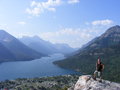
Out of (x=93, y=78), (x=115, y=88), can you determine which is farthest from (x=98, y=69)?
(x=115, y=88)

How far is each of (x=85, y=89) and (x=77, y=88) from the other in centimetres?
280

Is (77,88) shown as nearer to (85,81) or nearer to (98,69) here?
(85,81)

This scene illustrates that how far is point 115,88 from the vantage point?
101 ft

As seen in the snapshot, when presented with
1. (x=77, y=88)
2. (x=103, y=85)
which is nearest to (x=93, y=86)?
(x=103, y=85)

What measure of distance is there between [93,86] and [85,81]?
3286 mm

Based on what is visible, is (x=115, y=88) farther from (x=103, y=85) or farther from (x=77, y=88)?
(x=77, y=88)

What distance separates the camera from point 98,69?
33.4 meters

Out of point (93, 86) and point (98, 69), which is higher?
point (98, 69)

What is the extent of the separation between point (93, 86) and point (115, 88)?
288cm

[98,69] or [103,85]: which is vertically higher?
[98,69]

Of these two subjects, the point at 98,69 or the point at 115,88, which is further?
the point at 98,69

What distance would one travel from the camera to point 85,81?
1351 inches

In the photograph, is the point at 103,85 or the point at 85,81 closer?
the point at 103,85

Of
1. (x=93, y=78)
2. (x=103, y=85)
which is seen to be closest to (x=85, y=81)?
(x=93, y=78)
